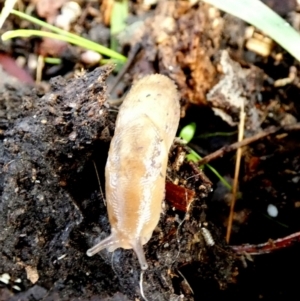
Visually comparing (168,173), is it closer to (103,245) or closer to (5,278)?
(103,245)

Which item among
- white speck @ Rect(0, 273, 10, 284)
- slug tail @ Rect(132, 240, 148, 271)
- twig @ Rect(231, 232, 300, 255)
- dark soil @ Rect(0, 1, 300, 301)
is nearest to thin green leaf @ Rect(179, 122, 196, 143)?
dark soil @ Rect(0, 1, 300, 301)

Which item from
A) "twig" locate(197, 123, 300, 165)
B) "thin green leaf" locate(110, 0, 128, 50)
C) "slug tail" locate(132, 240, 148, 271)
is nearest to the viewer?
"slug tail" locate(132, 240, 148, 271)

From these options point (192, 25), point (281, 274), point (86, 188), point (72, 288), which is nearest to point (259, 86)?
point (192, 25)

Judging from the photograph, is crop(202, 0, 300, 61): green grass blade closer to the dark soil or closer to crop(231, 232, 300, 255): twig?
the dark soil

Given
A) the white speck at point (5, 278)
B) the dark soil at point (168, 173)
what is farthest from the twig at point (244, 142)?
the white speck at point (5, 278)

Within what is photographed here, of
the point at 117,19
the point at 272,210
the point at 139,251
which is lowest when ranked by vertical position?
the point at 272,210

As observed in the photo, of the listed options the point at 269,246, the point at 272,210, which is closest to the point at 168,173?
the point at 269,246

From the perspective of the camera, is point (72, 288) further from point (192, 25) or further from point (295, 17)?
point (295, 17)
